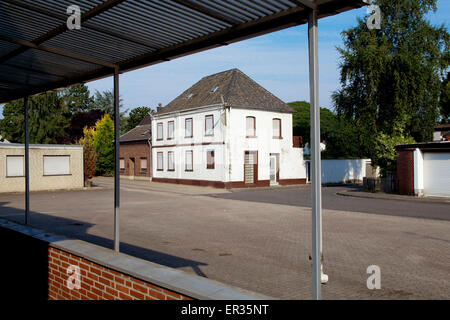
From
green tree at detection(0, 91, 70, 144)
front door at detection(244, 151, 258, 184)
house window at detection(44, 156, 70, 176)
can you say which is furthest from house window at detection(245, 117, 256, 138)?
green tree at detection(0, 91, 70, 144)

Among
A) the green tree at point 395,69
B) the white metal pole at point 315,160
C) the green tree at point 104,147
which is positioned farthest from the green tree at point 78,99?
the white metal pole at point 315,160

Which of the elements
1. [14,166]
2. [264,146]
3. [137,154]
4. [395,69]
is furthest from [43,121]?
[395,69]

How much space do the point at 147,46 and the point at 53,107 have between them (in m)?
51.2

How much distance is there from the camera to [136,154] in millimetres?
40594

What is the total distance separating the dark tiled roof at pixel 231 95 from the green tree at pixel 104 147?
12527mm

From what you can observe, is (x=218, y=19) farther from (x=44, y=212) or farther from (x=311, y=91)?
(x=44, y=212)

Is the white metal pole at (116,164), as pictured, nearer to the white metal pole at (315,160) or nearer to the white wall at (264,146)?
the white metal pole at (315,160)

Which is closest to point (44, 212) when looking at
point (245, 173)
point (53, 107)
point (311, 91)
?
point (311, 91)

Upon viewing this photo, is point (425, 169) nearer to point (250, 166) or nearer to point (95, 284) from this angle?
point (250, 166)

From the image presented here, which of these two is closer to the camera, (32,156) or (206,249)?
(206,249)

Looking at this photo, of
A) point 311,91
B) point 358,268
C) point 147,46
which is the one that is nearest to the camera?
point 311,91

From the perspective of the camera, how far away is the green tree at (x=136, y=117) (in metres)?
76.8

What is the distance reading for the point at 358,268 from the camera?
23.1ft
